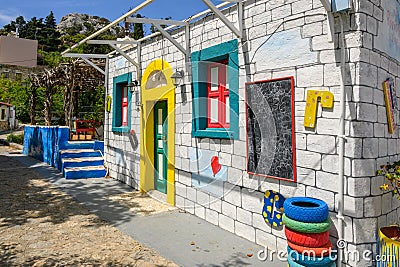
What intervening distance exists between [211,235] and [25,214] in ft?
10.9

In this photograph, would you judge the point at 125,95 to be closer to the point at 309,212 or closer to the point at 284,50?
the point at 284,50

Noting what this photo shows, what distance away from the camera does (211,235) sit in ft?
13.7

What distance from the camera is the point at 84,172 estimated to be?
832cm

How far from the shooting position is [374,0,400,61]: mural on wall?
325 cm

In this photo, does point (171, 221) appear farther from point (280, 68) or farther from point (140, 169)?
point (280, 68)

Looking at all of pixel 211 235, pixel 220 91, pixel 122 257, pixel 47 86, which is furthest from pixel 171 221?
pixel 47 86

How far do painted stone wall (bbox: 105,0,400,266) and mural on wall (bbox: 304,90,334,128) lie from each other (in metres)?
0.05

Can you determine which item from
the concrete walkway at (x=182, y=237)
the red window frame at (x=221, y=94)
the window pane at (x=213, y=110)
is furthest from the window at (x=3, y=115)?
the red window frame at (x=221, y=94)

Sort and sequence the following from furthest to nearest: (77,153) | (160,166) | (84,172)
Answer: (77,153) → (84,172) → (160,166)

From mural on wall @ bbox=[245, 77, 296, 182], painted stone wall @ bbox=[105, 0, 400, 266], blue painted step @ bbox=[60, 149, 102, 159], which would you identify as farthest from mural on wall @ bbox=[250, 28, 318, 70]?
blue painted step @ bbox=[60, 149, 102, 159]

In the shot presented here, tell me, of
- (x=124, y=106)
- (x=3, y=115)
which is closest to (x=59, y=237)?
(x=124, y=106)

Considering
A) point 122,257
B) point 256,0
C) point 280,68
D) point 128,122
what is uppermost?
point 256,0

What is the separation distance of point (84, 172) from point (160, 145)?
3109 mm

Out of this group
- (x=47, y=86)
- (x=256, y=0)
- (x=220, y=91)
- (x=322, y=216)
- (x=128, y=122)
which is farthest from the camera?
(x=47, y=86)
